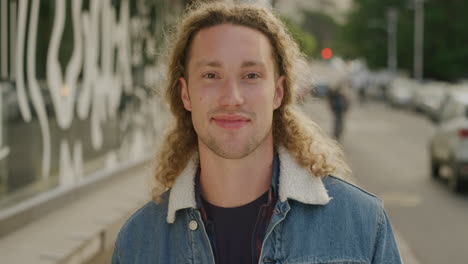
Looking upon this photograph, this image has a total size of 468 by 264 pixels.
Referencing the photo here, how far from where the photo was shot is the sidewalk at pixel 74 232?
19.7 ft

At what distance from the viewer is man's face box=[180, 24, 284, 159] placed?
232 cm

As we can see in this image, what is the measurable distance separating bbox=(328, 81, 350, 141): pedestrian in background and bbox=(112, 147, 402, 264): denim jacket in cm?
1608

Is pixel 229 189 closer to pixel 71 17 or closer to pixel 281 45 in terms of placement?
pixel 281 45

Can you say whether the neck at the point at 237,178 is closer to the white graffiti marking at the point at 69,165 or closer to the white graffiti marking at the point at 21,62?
the white graffiti marking at the point at 21,62

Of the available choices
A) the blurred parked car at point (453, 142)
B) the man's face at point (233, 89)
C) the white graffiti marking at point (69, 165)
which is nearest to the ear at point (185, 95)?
the man's face at point (233, 89)

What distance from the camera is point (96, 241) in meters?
6.89

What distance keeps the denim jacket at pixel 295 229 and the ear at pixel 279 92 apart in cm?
22

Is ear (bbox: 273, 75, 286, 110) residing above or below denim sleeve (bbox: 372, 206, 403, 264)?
above

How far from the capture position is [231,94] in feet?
7.59

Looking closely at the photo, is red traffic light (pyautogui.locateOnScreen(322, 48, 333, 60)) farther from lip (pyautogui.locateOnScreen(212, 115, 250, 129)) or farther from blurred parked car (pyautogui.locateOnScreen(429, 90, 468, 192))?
lip (pyautogui.locateOnScreen(212, 115, 250, 129))

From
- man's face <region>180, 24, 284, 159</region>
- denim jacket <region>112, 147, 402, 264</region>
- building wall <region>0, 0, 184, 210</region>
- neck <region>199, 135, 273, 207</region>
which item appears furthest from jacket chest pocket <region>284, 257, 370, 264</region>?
building wall <region>0, 0, 184, 210</region>

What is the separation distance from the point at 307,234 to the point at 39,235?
4949 mm

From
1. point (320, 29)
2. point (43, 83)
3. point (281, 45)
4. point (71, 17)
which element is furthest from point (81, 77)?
point (320, 29)

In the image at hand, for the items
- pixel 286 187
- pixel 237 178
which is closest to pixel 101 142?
pixel 237 178
